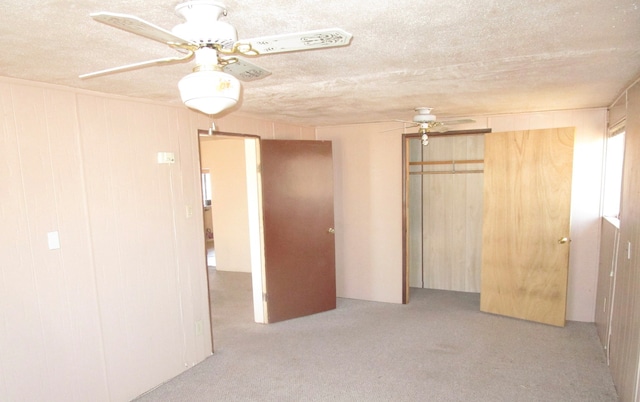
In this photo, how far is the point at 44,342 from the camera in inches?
89.4

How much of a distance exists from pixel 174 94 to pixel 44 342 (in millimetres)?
1752

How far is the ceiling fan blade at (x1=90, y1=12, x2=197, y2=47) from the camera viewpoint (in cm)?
88

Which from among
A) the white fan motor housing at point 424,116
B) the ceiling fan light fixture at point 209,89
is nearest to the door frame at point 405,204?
the white fan motor housing at point 424,116

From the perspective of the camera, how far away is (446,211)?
16.7ft

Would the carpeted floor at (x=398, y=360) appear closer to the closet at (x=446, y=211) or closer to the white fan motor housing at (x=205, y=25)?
the closet at (x=446, y=211)

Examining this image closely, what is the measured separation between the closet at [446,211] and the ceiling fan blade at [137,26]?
409 cm

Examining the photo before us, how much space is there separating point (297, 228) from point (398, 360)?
68.7 inches

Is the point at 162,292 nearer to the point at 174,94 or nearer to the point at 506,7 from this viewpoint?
the point at 174,94

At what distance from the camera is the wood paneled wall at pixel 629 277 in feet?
7.55

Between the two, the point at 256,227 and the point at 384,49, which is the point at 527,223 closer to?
the point at 256,227

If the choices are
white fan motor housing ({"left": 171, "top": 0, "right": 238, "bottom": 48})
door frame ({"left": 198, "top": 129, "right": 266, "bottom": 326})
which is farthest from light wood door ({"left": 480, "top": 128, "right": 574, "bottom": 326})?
white fan motor housing ({"left": 171, "top": 0, "right": 238, "bottom": 48})

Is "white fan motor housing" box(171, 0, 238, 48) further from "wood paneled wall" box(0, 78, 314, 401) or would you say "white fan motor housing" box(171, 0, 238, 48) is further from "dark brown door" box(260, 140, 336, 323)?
"dark brown door" box(260, 140, 336, 323)

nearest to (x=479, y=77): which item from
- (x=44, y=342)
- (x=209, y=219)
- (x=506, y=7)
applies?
(x=506, y=7)

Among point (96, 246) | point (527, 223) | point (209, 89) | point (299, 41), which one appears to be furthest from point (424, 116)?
point (96, 246)
